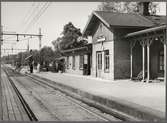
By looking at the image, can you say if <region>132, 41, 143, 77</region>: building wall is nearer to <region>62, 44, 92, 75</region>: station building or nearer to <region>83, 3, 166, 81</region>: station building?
<region>83, 3, 166, 81</region>: station building

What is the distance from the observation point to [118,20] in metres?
22.5

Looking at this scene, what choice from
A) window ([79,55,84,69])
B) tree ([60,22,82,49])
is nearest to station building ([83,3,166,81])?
window ([79,55,84,69])

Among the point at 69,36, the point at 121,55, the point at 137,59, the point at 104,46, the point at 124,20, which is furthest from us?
the point at 69,36

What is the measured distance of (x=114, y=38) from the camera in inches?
838

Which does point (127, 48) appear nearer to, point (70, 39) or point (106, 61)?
point (106, 61)

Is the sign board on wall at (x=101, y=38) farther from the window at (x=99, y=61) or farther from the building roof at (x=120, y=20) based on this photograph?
the building roof at (x=120, y=20)

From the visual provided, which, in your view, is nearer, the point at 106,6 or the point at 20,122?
the point at 20,122

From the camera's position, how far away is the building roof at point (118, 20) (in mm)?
21350

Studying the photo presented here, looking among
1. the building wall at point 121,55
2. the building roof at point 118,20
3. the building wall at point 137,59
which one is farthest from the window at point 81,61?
the building wall at point 137,59

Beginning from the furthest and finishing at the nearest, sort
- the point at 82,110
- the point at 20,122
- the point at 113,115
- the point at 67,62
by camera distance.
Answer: the point at 67,62, the point at 82,110, the point at 113,115, the point at 20,122

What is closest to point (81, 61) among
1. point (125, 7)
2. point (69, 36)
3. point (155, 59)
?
point (155, 59)

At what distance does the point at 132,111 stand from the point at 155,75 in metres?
12.1

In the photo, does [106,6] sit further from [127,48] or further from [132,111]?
[132,111]

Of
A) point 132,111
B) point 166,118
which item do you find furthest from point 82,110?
point 166,118
